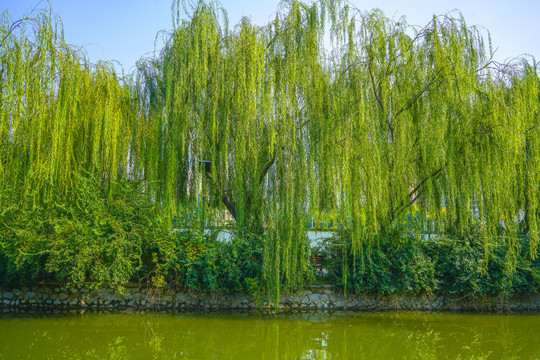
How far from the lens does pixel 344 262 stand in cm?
930

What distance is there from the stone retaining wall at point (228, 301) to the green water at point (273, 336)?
14.3 inches

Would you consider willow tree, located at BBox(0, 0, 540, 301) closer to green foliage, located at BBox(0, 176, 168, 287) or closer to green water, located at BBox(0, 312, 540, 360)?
green foliage, located at BBox(0, 176, 168, 287)

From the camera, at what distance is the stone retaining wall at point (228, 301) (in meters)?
9.21

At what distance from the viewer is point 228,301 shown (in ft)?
30.8

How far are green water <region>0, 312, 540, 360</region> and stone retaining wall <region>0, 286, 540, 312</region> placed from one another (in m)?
0.36

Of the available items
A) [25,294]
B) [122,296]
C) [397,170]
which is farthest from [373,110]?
[25,294]

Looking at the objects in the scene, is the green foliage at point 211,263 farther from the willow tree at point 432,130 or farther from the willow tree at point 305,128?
the willow tree at point 432,130

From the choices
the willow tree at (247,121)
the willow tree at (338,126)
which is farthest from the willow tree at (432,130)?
the willow tree at (247,121)

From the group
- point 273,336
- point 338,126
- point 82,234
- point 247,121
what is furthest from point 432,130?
point 82,234

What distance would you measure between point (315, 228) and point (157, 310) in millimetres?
3701

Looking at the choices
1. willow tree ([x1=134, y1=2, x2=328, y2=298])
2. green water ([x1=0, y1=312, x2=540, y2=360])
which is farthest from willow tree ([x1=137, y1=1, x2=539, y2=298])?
green water ([x1=0, y1=312, x2=540, y2=360])

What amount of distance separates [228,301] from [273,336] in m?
2.07

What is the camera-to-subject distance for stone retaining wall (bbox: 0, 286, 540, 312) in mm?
9211

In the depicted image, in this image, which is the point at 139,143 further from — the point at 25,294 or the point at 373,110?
the point at 373,110
